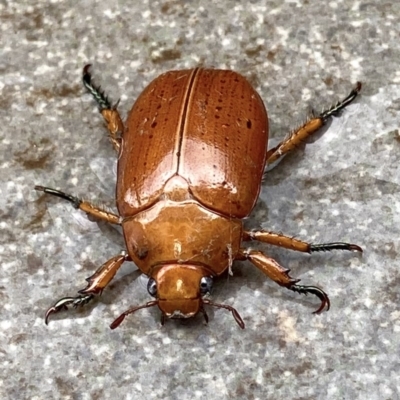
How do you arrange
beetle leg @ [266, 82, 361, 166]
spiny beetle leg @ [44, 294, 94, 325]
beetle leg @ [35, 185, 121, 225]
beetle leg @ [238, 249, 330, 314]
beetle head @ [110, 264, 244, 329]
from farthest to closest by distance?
1. beetle leg @ [266, 82, 361, 166]
2. beetle leg @ [35, 185, 121, 225]
3. spiny beetle leg @ [44, 294, 94, 325]
4. beetle leg @ [238, 249, 330, 314]
5. beetle head @ [110, 264, 244, 329]

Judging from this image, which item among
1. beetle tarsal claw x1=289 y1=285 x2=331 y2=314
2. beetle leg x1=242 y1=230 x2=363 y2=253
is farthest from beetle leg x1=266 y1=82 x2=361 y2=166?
beetle tarsal claw x1=289 y1=285 x2=331 y2=314

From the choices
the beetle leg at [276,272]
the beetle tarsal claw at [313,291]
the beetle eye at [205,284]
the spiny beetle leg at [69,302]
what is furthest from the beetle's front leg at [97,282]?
the beetle tarsal claw at [313,291]

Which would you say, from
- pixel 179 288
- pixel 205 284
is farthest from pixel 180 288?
pixel 205 284

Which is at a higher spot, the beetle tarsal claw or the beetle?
the beetle

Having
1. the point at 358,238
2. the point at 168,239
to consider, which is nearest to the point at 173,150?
the point at 168,239

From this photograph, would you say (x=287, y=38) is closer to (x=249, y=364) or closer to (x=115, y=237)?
(x=115, y=237)

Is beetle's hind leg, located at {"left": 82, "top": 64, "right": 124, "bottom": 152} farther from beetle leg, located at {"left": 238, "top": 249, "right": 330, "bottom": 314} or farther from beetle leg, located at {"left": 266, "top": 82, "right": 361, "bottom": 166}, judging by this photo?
beetle leg, located at {"left": 238, "top": 249, "right": 330, "bottom": 314}

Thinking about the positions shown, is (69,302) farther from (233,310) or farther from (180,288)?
(233,310)
